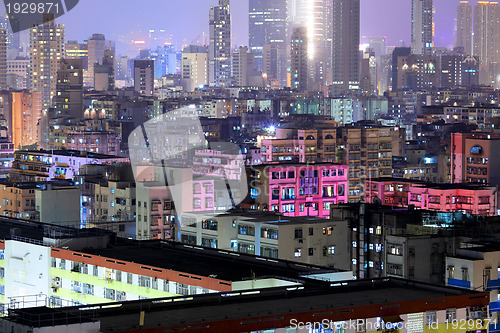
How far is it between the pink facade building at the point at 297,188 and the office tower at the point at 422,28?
110890 millimetres

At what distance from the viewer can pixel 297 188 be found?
115ft

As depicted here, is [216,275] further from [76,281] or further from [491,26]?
[491,26]

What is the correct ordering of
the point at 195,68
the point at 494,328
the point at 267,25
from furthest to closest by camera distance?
1. the point at 267,25
2. the point at 195,68
3. the point at 494,328

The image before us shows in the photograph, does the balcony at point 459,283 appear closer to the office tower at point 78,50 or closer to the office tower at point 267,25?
the office tower at point 78,50

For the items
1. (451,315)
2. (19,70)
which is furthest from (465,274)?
(19,70)

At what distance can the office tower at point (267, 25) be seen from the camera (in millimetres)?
168250

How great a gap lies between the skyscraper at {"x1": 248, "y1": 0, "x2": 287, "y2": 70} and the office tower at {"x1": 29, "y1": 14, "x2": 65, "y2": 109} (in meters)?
59.2

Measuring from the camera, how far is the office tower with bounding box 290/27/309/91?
123 meters

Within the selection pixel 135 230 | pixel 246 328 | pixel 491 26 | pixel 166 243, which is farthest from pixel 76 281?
pixel 491 26

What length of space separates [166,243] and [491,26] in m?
132

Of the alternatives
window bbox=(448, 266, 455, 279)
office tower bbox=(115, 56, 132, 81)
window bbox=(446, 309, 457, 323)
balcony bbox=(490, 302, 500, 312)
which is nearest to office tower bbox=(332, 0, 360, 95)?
office tower bbox=(115, 56, 132, 81)

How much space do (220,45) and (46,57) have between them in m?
32.5

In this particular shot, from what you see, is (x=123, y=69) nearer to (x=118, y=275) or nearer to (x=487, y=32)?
(x=487, y=32)

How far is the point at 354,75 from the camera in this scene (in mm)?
133750
